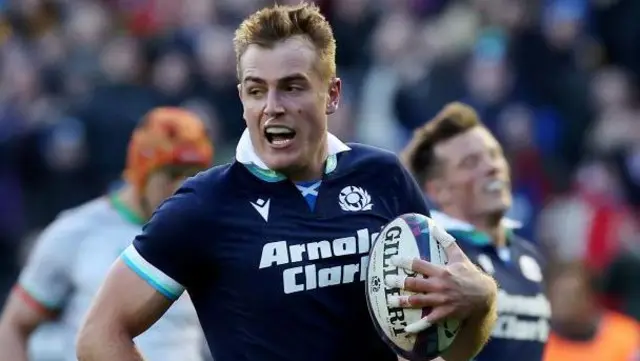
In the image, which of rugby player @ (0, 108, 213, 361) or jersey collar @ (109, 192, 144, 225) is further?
jersey collar @ (109, 192, 144, 225)

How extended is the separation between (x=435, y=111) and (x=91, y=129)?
2951 mm

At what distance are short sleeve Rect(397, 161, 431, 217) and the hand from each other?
0.48m

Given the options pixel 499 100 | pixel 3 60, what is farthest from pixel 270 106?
pixel 3 60

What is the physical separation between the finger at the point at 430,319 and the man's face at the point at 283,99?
67cm

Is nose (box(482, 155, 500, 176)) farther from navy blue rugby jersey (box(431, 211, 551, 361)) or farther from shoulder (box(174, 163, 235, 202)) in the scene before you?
shoulder (box(174, 163, 235, 202))

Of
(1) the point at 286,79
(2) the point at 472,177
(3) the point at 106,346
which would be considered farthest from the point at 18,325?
(1) the point at 286,79

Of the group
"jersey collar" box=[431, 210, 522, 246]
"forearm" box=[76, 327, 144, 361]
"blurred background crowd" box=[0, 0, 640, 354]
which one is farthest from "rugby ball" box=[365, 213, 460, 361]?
"blurred background crowd" box=[0, 0, 640, 354]

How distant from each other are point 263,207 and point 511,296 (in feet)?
6.67

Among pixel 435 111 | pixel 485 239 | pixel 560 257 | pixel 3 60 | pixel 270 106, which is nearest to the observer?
pixel 270 106

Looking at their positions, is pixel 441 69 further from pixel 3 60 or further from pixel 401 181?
pixel 401 181

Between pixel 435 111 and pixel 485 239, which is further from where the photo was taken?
pixel 435 111

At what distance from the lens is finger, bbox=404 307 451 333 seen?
15.3 feet

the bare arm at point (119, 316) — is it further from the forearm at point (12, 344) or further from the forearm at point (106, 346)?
the forearm at point (12, 344)

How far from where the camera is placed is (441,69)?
45.2 feet
